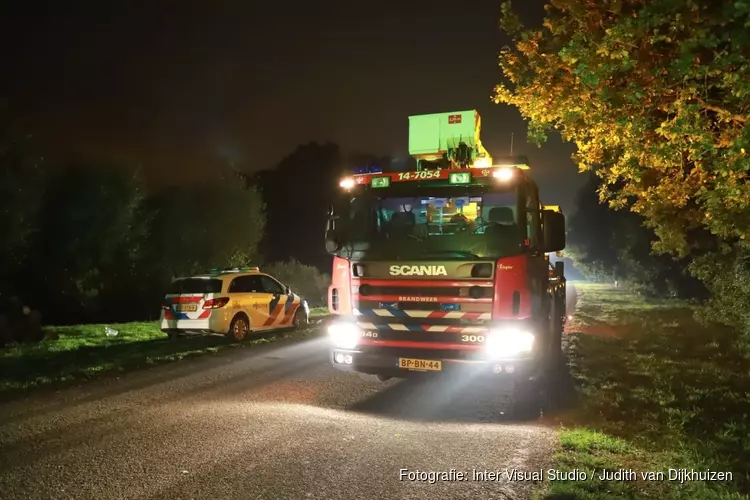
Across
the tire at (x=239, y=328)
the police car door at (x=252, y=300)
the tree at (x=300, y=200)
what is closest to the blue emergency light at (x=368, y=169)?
the police car door at (x=252, y=300)

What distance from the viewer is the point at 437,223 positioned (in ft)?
24.0

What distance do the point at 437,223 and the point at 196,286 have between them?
7.64 m

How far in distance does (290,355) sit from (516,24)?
736 cm

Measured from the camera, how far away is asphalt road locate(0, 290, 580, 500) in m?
4.68

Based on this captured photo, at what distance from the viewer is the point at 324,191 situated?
54688 millimetres

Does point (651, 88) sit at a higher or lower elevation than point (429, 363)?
higher

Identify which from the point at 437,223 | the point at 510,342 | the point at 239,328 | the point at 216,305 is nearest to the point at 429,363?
the point at 510,342

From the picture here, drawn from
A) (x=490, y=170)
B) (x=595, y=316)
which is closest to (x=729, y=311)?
(x=595, y=316)

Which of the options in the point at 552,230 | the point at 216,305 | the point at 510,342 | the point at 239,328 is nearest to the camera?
the point at 510,342

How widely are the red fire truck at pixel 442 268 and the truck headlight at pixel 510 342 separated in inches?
0.5

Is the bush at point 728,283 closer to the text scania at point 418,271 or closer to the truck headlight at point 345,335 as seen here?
the text scania at point 418,271

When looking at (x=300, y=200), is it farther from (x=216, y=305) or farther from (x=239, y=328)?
(x=216, y=305)

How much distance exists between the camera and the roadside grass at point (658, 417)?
4805 millimetres

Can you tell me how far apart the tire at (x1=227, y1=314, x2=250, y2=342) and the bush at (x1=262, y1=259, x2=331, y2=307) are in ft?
58.2
